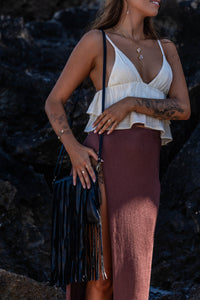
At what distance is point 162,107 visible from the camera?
8.34ft

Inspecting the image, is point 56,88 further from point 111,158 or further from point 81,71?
point 111,158

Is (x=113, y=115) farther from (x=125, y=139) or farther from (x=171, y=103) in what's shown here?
(x=171, y=103)

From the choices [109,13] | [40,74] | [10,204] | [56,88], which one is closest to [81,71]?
[56,88]

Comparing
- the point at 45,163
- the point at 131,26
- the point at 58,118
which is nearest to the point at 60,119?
the point at 58,118

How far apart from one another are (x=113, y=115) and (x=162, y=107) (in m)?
0.27

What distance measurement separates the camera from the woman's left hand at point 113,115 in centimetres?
245

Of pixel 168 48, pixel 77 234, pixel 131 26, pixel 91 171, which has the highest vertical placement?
pixel 131 26

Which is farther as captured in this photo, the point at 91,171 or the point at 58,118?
the point at 58,118

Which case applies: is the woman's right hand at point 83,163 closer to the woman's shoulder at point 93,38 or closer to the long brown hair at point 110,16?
the woman's shoulder at point 93,38

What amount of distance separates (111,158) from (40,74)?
1.99 meters

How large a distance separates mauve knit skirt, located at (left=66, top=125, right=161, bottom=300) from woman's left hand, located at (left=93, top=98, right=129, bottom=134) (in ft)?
0.15

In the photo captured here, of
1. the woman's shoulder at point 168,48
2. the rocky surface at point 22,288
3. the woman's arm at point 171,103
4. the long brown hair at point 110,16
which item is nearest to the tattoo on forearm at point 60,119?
the woman's arm at point 171,103

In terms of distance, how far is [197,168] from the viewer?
365cm

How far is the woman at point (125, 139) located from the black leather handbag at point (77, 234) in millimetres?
57
